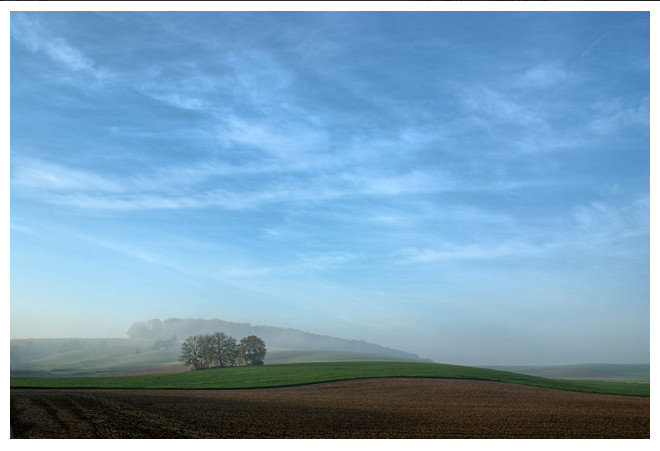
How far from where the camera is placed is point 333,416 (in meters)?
16.7

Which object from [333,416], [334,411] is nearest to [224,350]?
[334,411]

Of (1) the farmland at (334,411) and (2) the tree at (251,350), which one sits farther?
(2) the tree at (251,350)

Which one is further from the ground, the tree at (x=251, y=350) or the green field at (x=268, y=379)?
the tree at (x=251, y=350)

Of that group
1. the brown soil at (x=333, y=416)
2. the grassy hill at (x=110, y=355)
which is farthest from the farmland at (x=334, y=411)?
the grassy hill at (x=110, y=355)

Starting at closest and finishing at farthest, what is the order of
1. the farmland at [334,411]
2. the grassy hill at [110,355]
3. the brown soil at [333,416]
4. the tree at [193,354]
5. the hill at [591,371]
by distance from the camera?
the brown soil at [333,416] → the farmland at [334,411] → the tree at [193,354] → the hill at [591,371] → the grassy hill at [110,355]

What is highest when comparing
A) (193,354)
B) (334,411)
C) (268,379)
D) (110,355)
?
(193,354)

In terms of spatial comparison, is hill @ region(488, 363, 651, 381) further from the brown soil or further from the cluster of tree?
the brown soil

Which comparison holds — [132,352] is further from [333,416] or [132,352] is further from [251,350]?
[333,416]

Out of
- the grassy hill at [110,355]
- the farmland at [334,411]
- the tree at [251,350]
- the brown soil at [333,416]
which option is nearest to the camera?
the brown soil at [333,416]

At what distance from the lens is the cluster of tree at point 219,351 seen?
45.8 metres

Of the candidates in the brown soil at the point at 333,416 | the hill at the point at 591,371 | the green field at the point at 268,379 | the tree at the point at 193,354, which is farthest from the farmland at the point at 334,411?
the hill at the point at 591,371

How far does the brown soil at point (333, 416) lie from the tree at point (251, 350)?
21394mm

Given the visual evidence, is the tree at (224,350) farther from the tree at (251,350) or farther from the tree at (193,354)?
the tree at (193,354)

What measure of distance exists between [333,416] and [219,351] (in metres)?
31.4
